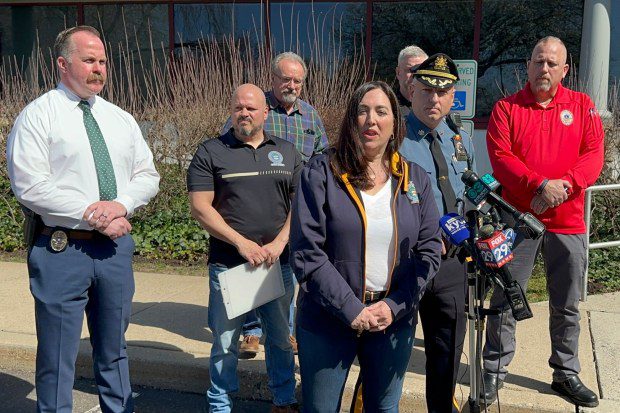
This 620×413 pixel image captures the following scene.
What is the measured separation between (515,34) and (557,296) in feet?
23.8

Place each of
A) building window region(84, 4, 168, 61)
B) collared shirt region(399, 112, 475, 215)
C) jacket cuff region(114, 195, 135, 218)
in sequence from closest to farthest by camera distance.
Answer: jacket cuff region(114, 195, 135, 218)
collared shirt region(399, 112, 475, 215)
building window region(84, 4, 168, 61)

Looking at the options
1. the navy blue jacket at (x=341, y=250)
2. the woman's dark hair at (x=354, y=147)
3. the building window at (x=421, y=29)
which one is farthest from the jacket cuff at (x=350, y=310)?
the building window at (x=421, y=29)

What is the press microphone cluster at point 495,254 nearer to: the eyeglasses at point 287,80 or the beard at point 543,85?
the beard at point 543,85

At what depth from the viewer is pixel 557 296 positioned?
462cm

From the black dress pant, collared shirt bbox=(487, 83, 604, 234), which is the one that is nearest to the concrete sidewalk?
the black dress pant

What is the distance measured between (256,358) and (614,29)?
26.7ft

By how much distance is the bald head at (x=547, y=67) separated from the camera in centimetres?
445

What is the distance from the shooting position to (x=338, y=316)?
315 cm

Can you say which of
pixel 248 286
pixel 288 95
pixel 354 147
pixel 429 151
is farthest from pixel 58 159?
pixel 288 95

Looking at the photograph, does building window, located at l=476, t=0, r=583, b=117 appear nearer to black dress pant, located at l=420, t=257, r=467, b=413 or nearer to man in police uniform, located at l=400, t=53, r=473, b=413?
man in police uniform, located at l=400, t=53, r=473, b=413

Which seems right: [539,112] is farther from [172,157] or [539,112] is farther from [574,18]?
[574,18]

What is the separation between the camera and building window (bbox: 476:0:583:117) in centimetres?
1096

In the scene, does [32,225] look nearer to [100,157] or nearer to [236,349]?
[100,157]

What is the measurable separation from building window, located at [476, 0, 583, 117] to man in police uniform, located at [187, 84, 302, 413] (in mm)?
7233
